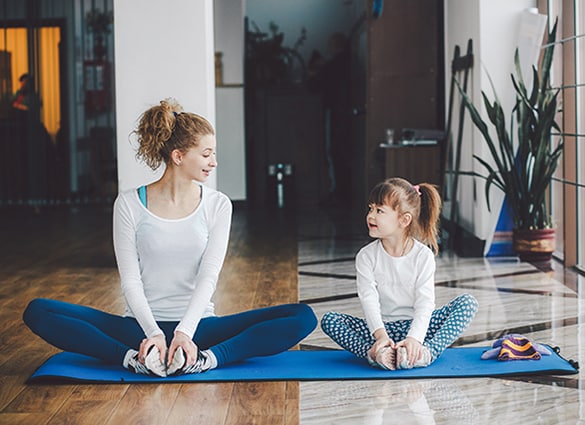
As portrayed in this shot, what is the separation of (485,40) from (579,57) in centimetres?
78

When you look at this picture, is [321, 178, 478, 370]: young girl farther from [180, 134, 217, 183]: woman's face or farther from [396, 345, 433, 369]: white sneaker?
[180, 134, 217, 183]: woman's face

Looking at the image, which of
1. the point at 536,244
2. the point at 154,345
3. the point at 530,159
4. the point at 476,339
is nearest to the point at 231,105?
the point at 530,159

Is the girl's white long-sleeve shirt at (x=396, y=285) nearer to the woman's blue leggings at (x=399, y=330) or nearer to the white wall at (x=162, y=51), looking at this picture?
the woman's blue leggings at (x=399, y=330)

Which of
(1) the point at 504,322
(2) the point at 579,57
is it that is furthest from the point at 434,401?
(2) the point at 579,57

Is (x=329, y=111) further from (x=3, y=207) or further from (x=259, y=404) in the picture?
(x=259, y=404)

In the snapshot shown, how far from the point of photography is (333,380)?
9.33 feet

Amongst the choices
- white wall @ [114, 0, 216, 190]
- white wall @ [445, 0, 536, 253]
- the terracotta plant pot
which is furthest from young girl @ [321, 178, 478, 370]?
white wall @ [445, 0, 536, 253]

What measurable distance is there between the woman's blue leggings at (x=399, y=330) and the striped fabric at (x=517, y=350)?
15 centimetres

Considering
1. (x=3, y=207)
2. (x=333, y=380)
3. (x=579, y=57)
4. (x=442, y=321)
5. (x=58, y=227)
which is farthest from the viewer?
(x=3, y=207)

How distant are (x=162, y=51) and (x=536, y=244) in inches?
92.7

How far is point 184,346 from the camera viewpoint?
2.78 meters

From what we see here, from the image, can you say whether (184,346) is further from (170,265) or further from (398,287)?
(398,287)

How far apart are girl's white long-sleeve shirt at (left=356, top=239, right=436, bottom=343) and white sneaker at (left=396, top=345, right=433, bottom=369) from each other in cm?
7

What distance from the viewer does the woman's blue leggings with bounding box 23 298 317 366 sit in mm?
2961
